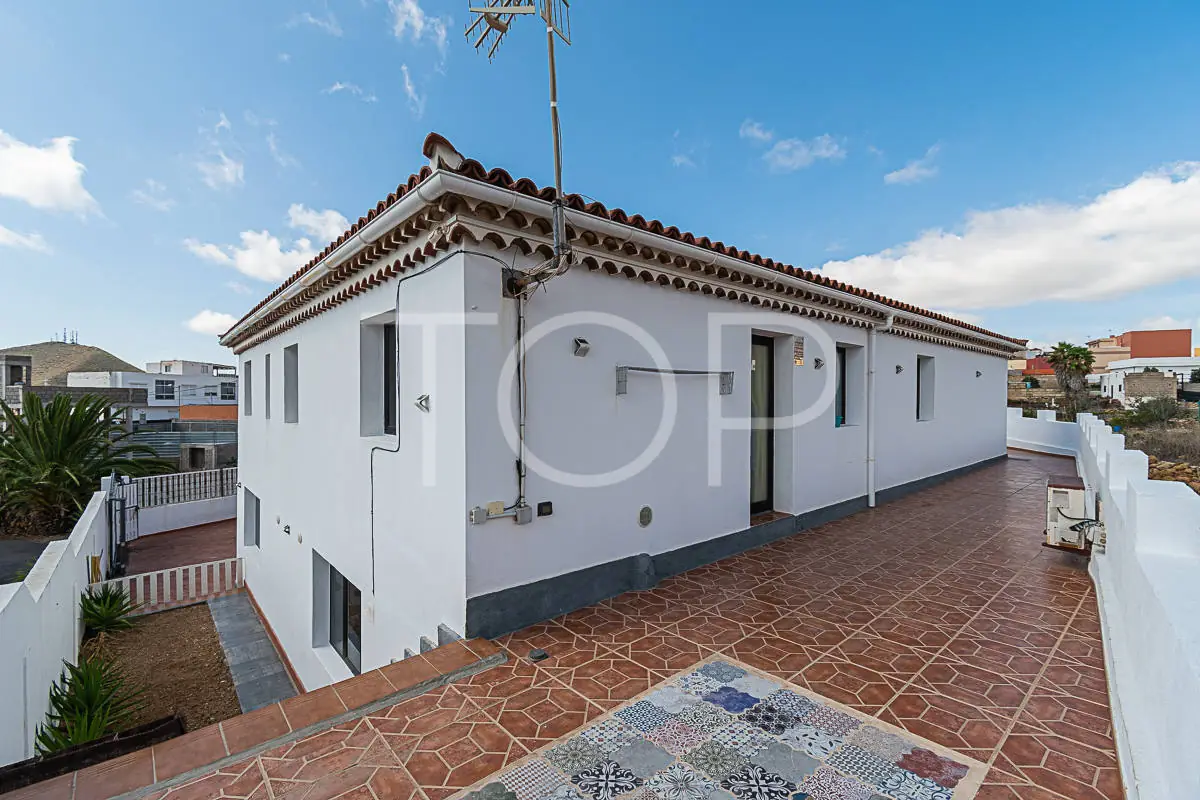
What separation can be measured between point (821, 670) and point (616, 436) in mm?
2663

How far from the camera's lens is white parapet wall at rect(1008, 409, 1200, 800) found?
172cm

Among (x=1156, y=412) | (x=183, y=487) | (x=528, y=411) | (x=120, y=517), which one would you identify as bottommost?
(x=120, y=517)

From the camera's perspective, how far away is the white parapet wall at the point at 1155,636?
1723 mm

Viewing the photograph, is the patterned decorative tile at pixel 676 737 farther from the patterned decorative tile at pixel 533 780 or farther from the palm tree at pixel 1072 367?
the palm tree at pixel 1072 367

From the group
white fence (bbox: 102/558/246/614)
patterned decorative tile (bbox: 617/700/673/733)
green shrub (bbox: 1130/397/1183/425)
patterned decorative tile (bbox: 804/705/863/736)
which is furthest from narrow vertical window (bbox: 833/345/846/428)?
green shrub (bbox: 1130/397/1183/425)

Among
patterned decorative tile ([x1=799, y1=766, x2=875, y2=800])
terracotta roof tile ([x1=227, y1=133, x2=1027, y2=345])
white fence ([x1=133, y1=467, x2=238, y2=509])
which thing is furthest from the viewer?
white fence ([x1=133, y1=467, x2=238, y2=509])

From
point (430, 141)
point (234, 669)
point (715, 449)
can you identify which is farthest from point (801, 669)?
point (234, 669)

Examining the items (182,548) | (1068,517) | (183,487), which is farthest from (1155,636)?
(183,487)

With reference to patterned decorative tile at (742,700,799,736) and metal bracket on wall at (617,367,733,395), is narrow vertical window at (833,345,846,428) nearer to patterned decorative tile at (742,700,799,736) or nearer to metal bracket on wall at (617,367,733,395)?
metal bracket on wall at (617,367,733,395)

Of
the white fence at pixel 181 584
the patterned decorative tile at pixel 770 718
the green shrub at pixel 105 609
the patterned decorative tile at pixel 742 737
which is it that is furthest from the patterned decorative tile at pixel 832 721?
the white fence at pixel 181 584

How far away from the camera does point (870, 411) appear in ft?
29.9

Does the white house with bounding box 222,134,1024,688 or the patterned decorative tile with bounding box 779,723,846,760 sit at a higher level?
the white house with bounding box 222,134,1024,688

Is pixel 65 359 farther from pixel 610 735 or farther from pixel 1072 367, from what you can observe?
pixel 1072 367

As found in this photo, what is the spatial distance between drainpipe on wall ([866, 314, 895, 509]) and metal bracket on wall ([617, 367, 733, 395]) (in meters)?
3.96
